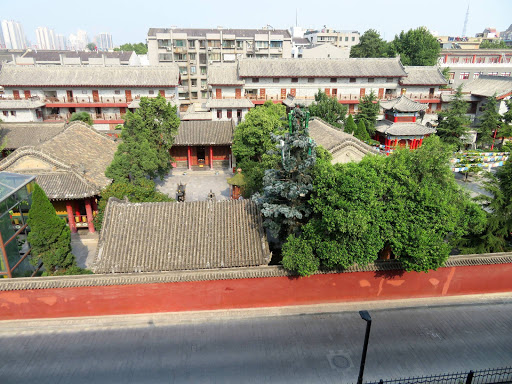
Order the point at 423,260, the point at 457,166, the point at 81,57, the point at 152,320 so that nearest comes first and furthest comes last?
the point at 423,260 < the point at 152,320 < the point at 457,166 < the point at 81,57

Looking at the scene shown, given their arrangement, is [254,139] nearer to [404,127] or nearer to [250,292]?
[250,292]

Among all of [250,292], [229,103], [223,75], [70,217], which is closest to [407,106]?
[229,103]

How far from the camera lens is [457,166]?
113 ft

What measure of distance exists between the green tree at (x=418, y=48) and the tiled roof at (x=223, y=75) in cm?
3249

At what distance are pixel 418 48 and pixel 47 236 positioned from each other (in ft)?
217

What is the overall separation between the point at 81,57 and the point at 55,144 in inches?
2212

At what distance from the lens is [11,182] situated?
1769cm

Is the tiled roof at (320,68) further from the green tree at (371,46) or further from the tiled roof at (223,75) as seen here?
the green tree at (371,46)

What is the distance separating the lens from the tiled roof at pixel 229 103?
42.9m

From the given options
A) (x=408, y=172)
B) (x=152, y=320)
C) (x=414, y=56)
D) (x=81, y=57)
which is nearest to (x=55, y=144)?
(x=152, y=320)

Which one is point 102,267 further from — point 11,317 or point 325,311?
point 325,311

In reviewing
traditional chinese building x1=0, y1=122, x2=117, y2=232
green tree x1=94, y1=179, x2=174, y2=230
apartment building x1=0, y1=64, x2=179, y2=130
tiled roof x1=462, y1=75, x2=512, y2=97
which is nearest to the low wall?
green tree x1=94, y1=179, x2=174, y2=230

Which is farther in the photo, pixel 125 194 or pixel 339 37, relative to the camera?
pixel 339 37

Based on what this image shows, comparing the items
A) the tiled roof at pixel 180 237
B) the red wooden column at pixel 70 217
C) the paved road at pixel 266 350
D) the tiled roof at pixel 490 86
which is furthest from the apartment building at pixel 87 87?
the tiled roof at pixel 490 86
